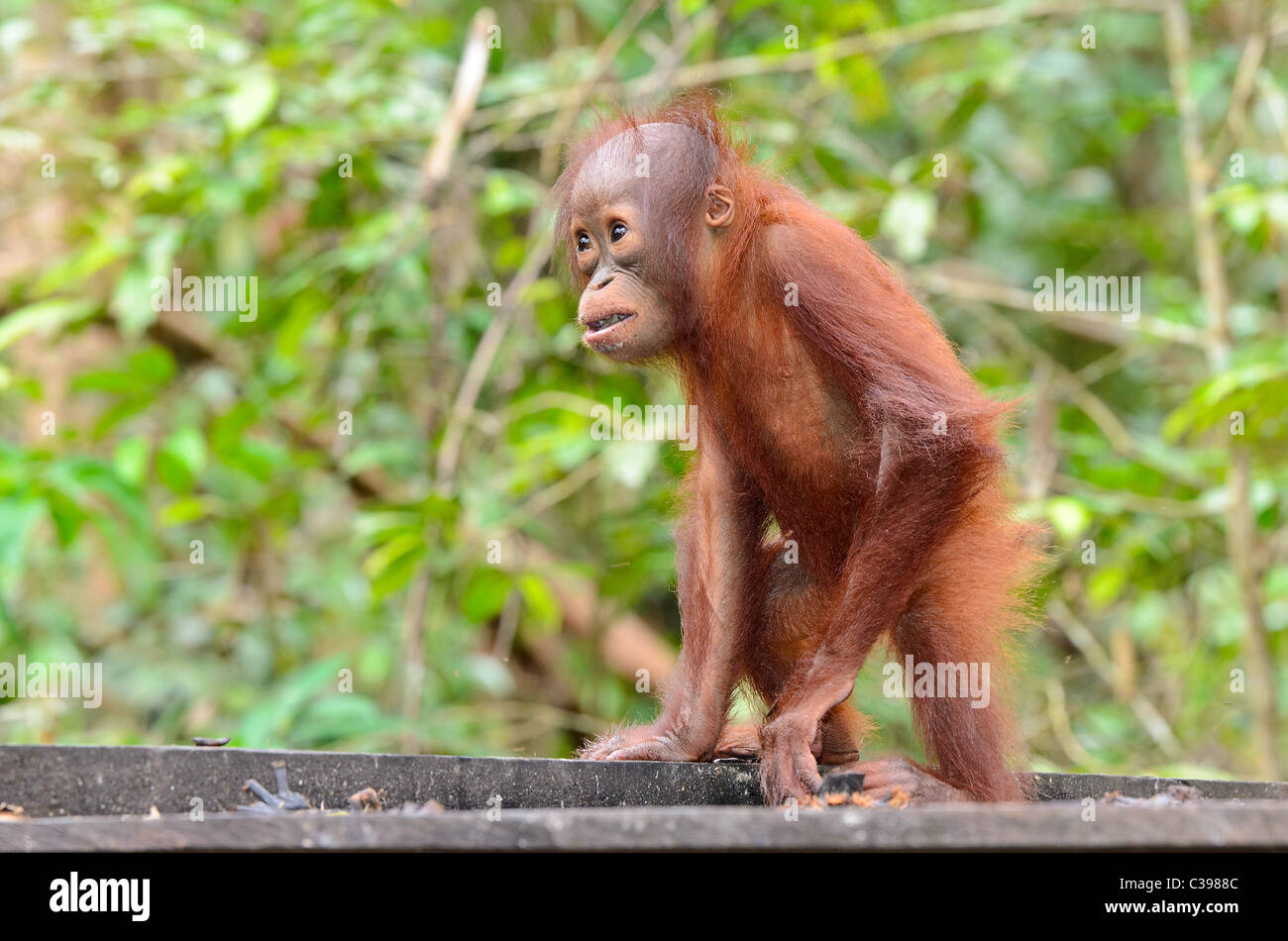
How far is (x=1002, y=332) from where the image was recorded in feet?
17.3

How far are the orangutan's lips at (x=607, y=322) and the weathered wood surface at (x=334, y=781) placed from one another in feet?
2.79

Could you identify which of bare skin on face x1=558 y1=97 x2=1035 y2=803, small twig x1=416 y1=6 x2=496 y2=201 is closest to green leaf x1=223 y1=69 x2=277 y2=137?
small twig x1=416 y1=6 x2=496 y2=201

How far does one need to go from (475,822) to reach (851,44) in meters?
3.74

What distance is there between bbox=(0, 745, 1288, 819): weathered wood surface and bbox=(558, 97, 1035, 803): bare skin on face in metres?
0.26

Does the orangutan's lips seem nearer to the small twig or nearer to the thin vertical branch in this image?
the small twig

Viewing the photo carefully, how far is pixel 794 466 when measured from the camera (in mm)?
2682

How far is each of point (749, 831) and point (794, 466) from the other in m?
1.41

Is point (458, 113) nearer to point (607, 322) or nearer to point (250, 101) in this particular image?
point (250, 101)

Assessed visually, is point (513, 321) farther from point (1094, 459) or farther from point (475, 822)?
point (475, 822)

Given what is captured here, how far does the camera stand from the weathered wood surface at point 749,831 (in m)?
1.30

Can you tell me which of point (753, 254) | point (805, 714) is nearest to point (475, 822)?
point (805, 714)

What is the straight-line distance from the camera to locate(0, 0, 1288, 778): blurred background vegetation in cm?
408

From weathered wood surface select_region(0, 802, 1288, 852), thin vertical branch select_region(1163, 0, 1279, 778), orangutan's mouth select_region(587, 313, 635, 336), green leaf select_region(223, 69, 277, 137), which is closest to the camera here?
weathered wood surface select_region(0, 802, 1288, 852)

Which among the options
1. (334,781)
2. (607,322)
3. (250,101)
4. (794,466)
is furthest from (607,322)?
(250,101)
